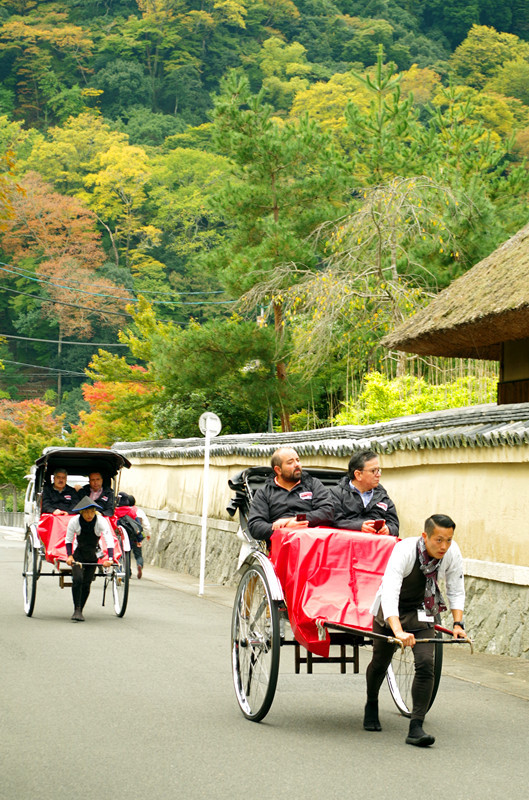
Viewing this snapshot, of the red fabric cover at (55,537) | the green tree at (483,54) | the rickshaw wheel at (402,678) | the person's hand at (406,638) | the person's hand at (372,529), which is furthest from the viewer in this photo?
the green tree at (483,54)

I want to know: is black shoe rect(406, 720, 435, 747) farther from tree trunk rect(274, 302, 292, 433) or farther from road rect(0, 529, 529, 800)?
tree trunk rect(274, 302, 292, 433)

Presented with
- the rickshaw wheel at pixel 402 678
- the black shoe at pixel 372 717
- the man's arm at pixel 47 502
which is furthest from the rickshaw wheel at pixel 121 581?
the black shoe at pixel 372 717

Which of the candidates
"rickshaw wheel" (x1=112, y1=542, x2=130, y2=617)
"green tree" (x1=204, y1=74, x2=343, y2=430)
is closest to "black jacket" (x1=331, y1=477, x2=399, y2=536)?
"rickshaw wheel" (x1=112, y1=542, x2=130, y2=617)

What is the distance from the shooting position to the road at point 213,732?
5.04m

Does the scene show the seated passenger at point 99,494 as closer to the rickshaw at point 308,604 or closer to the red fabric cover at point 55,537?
the red fabric cover at point 55,537

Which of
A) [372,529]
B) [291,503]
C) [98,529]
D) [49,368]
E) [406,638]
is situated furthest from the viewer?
[49,368]

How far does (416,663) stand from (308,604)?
2.47 feet

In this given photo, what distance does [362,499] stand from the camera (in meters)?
7.26

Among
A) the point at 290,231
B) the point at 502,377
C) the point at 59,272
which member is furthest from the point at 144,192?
the point at 502,377

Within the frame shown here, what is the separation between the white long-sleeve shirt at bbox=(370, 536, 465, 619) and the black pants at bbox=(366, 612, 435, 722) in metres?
0.19

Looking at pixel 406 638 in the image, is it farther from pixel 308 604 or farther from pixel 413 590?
pixel 308 604

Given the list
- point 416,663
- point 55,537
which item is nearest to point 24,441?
point 55,537

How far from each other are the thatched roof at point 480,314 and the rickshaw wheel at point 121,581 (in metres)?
5.50

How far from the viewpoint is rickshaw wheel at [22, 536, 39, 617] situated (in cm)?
1162
